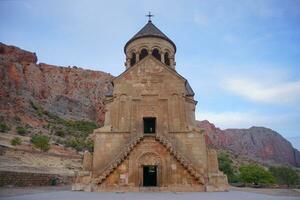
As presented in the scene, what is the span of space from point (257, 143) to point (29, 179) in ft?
373

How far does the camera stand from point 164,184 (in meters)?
17.4

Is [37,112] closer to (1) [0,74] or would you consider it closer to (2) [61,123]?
(2) [61,123]

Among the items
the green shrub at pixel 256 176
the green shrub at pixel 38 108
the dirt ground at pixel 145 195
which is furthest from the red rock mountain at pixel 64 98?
the dirt ground at pixel 145 195

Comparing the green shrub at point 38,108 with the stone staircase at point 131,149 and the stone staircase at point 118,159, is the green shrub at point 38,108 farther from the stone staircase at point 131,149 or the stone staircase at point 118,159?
the stone staircase at point 131,149

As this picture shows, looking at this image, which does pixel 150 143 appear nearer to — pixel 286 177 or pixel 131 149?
pixel 131 149

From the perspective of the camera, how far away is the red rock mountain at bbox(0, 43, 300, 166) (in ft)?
236

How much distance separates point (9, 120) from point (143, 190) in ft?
175

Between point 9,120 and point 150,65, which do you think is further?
point 9,120

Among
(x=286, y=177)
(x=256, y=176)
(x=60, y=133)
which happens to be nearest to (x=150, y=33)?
(x=256, y=176)

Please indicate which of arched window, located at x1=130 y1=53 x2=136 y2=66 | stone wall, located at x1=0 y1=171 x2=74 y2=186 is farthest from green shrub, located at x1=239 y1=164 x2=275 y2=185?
stone wall, located at x1=0 y1=171 x2=74 y2=186

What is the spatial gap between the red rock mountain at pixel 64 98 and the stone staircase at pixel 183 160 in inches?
2053

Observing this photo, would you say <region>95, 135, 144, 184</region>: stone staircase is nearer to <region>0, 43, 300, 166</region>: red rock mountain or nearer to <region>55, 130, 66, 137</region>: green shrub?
<region>55, 130, 66, 137</region>: green shrub

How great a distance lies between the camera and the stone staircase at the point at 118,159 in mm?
17030

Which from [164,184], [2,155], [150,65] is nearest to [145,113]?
[150,65]
